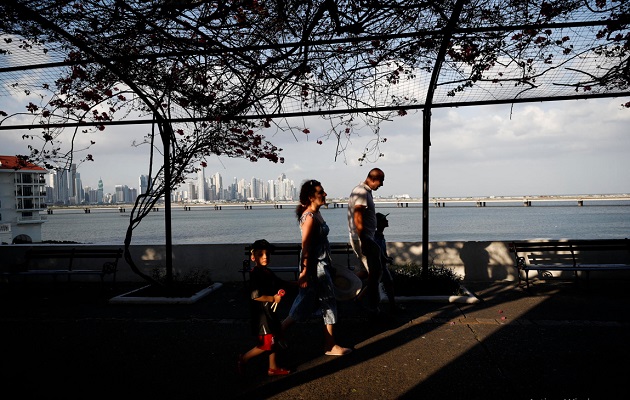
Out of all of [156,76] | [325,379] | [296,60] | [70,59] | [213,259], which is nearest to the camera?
[325,379]

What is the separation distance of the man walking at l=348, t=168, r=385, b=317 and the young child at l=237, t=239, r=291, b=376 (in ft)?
5.66

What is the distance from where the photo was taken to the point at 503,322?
18.1 ft

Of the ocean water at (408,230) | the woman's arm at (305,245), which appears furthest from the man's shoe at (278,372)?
the ocean water at (408,230)

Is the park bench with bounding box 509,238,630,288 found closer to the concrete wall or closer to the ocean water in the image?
the concrete wall

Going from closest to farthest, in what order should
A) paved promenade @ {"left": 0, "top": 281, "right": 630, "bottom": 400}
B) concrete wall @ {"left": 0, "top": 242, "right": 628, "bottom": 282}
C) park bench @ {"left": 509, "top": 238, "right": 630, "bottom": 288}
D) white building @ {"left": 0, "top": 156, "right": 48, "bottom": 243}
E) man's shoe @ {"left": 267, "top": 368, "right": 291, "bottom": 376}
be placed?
paved promenade @ {"left": 0, "top": 281, "right": 630, "bottom": 400}, man's shoe @ {"left": 267, "top": 368, "right": 291, "bottom": 376}, park bench @ {"left": 509, "top": 238, "right": 630, "bottom": 288}, concrete wall @ {"left": 0, "top": 242, "right": 628, "bottom": 282}, white building @ {"left": 0, "top": 156, "right": 48, "bottom": 243}

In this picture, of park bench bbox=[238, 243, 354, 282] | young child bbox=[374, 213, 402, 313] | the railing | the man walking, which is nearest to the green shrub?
young child bbox=[374, 213, 402, 313]

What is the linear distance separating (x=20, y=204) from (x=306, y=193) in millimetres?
85812

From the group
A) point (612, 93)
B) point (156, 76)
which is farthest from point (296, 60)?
point (612, 93)

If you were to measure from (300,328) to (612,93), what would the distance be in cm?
610

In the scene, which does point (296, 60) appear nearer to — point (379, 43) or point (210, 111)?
point (379, 43)

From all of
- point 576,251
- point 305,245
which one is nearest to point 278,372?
point 305,245

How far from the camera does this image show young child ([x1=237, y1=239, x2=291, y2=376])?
370cm

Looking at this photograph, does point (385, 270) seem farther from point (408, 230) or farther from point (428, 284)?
point (408, 230)

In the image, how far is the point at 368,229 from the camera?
17.2ft
